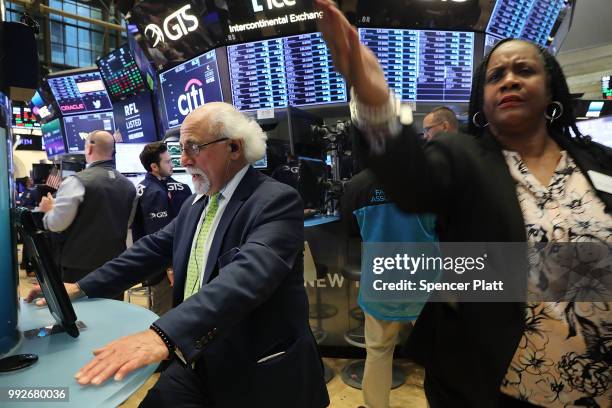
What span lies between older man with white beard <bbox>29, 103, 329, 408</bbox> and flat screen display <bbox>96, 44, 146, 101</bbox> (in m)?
4.02

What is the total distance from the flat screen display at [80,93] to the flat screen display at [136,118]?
0.91 metres

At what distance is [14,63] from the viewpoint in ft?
3.72

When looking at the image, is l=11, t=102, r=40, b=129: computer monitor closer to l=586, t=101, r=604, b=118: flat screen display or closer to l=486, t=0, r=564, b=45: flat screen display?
l=486, t=0, r=564, b=45: flat screen display

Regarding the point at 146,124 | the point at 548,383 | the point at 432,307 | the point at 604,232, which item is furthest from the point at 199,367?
the point at 146,124

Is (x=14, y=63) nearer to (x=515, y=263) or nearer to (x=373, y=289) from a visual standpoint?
(x=515, y=263)

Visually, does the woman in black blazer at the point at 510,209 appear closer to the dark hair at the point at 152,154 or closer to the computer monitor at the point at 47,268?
the computer monitor at the point at 47,268

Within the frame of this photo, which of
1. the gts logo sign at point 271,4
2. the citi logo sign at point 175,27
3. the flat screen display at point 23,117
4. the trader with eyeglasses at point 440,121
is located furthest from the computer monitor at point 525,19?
the flat screen display at point 23,117

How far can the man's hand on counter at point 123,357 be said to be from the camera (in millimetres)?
875

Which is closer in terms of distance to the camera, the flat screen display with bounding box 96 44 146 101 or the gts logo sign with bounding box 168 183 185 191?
the gts logo sign with bounding box 168 183 185 191

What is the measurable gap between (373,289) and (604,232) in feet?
5.63

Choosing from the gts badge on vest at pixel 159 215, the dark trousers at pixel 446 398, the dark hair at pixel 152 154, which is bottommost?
the dark trousers at pixel 446 398

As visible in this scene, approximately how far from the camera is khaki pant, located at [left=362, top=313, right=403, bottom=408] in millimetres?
2516

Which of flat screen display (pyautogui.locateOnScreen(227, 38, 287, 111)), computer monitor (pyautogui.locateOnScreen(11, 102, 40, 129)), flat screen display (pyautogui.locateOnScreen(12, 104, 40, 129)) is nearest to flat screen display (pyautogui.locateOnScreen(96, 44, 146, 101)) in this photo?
flat screen display (pyautogui.locateOnScreen(227, 38, 287, 111))

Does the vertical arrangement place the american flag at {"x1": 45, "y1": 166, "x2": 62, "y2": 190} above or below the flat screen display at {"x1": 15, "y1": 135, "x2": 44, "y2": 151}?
below
